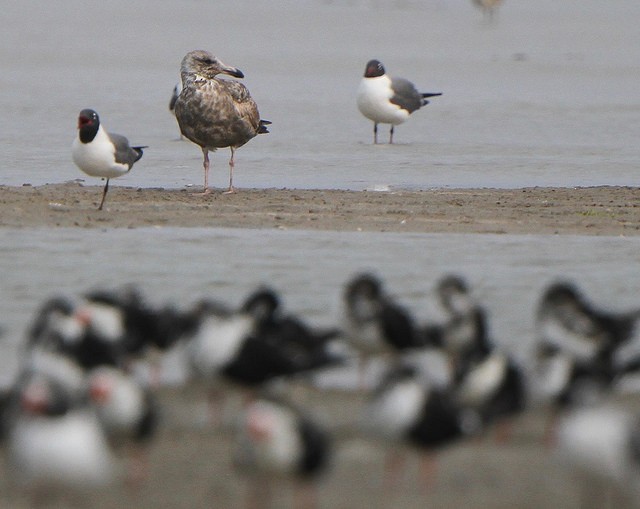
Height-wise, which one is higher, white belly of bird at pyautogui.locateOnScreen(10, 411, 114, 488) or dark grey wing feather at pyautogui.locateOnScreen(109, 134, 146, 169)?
dark grey wing feather at pyautogui.locateOnScreen(109, 134, 146, 169)

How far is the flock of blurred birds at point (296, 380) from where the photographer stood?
6.29 metres

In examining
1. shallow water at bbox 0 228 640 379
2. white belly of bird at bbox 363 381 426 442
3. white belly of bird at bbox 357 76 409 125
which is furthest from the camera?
white belly of bird at bbox 357 76 409 125

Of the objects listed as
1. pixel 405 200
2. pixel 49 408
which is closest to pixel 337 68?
pixel 405 200

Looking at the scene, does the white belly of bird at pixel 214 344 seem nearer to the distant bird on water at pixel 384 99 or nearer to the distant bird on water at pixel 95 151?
the distant bird on water at pixel 95 151

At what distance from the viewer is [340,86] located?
28.3 metres

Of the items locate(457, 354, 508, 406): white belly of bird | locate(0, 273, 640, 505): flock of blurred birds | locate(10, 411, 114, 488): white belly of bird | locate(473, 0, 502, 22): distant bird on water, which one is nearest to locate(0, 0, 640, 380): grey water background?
locate(473, 0, 502, 22): distant bird on water

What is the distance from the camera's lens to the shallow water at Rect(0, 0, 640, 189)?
1845 centimetres

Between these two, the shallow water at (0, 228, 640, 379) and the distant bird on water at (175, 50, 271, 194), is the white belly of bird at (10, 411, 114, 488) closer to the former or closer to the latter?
the shallow water at (0, 228, 640, 379)

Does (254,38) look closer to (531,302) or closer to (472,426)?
(531,302)

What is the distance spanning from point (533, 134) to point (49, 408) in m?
16.8

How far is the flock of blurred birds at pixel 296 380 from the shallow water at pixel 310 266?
2.38ft

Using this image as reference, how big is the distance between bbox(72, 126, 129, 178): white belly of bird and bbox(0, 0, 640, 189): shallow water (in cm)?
212

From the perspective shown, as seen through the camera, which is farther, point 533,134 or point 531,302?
point 533,134

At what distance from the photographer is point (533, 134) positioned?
73.0 ft
